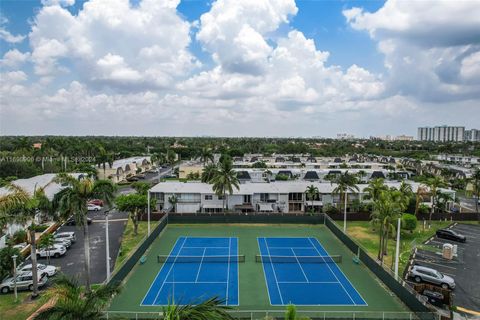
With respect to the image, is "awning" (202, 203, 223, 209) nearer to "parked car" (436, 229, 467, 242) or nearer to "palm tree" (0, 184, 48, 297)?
"parked car" (436, 229, 467, 242)

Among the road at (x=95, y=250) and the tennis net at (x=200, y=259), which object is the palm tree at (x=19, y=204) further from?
the tennis net at (x=200, y=259)

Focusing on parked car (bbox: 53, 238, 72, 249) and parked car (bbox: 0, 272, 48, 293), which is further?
parked car (bbox: 53, 238, 72, 249)

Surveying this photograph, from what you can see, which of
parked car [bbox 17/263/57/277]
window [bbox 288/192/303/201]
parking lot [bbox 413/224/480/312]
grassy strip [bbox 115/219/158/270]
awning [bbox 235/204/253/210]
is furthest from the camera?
window [bbox 288/192/303/201]

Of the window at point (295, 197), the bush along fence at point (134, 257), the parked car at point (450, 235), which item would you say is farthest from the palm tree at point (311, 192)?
the bush along fence at point (134, 257)

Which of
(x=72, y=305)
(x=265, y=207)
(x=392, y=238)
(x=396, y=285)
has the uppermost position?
(x=72, y=305)

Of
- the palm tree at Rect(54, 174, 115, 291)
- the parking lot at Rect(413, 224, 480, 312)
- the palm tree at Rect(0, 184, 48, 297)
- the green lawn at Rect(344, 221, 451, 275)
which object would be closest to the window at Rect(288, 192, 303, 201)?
the green lawn at Rect(344, 221, 451, 275)

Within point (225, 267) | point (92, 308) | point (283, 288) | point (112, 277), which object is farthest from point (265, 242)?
point (92, 308)

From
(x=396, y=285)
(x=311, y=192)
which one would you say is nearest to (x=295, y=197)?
(x=311, y=192)

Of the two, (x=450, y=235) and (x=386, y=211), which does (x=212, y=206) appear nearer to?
(x=386, y=211)
